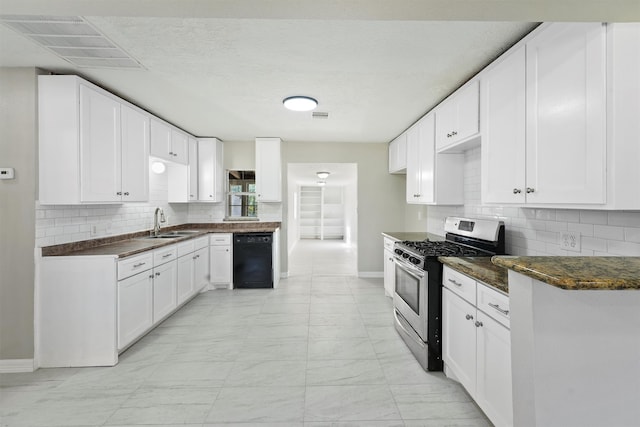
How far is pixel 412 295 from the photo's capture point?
8.38 feet

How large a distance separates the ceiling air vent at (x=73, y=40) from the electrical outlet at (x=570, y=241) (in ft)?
10.8

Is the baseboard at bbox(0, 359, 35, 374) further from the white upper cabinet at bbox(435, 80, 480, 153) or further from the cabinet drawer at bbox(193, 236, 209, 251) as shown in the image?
the white upper cabinet at bbox(435, 80, 480, 153)

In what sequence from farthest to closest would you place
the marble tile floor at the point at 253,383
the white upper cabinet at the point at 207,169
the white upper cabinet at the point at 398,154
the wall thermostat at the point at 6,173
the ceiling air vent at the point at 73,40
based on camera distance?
the white upper cabinet at the point at 207,169
the white upper cabinet at the point at 398,154
the wall thermostat at the point at 6,173
the marble tile floor at the point at 253,383
the ceiling air vent at the point at 73,40

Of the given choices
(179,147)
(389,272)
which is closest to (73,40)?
(179,147)

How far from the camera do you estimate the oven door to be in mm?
2318

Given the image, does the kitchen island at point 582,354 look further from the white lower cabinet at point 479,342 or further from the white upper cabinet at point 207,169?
the white upper cabinet at point 207,169

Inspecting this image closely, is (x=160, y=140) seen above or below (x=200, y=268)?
above

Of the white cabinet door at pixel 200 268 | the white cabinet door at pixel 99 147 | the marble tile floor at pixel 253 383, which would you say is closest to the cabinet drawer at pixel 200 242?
the white cabinet door at pixel 200 268

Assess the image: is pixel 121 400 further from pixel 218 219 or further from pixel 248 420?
pixel 218 219

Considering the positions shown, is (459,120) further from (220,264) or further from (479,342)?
(220,264)

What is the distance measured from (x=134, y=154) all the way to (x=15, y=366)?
2057 millimetres

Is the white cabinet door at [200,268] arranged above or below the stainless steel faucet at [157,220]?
below

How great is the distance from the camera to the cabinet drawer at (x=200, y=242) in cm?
404

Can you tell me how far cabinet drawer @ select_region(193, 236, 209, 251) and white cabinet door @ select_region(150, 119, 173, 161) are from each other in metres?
1.18
